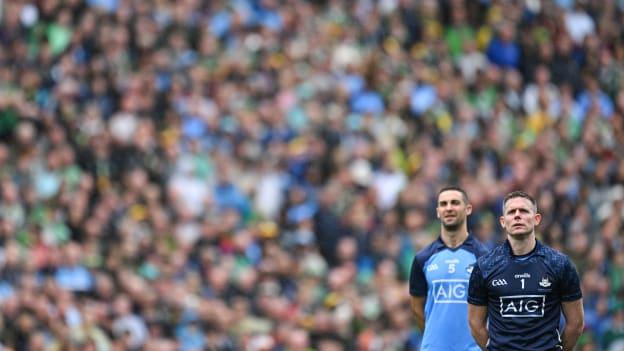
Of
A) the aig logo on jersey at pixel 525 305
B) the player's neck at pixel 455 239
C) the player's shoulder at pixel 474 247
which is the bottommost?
the aig logo on jersey at pixel 525 305

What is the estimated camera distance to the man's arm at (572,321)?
10742 mm

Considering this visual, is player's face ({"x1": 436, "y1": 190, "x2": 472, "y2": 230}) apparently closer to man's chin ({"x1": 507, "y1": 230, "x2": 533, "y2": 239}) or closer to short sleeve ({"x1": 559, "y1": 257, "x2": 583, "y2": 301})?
man's chin ({"x1": 507, "y1": 230, "x2": 533, "y2": 239})

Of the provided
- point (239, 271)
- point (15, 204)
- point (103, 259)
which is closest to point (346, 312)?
point (239, 271)

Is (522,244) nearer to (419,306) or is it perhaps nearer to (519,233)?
(519,233)

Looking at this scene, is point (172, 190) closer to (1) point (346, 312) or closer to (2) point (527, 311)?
(1) point (346, 312)

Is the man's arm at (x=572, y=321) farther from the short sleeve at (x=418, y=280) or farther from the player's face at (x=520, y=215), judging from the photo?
the short sleeve at (x=418, y=280)

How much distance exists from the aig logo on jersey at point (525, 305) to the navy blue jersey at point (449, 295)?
4.76 feet

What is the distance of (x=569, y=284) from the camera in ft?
35.0

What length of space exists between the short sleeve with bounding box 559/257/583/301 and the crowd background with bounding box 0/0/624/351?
7.36 metres

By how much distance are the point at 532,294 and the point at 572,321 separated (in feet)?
1.22

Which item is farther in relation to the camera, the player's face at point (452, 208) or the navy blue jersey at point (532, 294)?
the player's face at point (452, 208)

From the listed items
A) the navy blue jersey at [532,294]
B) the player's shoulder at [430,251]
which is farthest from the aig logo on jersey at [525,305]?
the player's shoulder at [430,251]

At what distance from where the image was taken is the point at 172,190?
801 inches

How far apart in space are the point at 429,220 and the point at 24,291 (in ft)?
18.1
